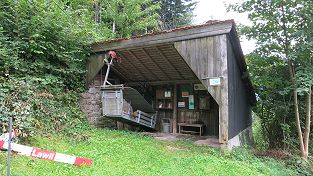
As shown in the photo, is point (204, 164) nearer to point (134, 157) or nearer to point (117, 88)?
point (134, 157)

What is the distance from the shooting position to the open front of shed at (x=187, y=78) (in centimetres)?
581

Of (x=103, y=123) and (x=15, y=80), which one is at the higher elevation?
(x=15, y=80)

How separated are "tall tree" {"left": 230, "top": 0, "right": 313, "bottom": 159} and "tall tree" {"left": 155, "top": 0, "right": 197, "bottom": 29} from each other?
7.86 m

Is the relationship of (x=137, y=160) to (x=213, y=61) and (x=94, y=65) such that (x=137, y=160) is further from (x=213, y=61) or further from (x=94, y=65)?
(x=94, y=65)

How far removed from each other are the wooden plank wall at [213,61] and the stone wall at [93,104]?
3.25 metres

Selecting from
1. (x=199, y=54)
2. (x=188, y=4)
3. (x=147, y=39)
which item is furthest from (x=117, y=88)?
(x=188, y=4)

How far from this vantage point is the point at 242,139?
806cm

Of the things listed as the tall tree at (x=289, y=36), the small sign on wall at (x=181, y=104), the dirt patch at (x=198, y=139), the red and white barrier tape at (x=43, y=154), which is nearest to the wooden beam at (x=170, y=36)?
the tall tree at (x=289, y=36)

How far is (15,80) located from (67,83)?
2030 mm

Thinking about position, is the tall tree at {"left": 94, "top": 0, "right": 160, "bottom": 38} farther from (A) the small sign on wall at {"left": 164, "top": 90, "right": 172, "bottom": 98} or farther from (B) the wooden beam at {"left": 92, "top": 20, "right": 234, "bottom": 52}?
(B) the wooden beam at {"left": 92, "top": 20, "right": 234, "bottom": 52}

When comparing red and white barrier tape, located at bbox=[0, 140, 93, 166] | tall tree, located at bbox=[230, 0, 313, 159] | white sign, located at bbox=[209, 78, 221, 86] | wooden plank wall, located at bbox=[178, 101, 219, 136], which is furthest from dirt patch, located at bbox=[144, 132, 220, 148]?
red and white barrier tape, located at bbox=[0, 140, 93, 166]

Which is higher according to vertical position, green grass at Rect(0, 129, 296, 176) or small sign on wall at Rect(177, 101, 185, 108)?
small sign on wall at Rect(177, 101, 185, 108)

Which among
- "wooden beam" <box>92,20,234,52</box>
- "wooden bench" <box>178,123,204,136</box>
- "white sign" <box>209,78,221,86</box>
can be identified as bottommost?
"wooden bench" <box>178,123,204,136</box>

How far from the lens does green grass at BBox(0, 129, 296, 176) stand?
3884mm
